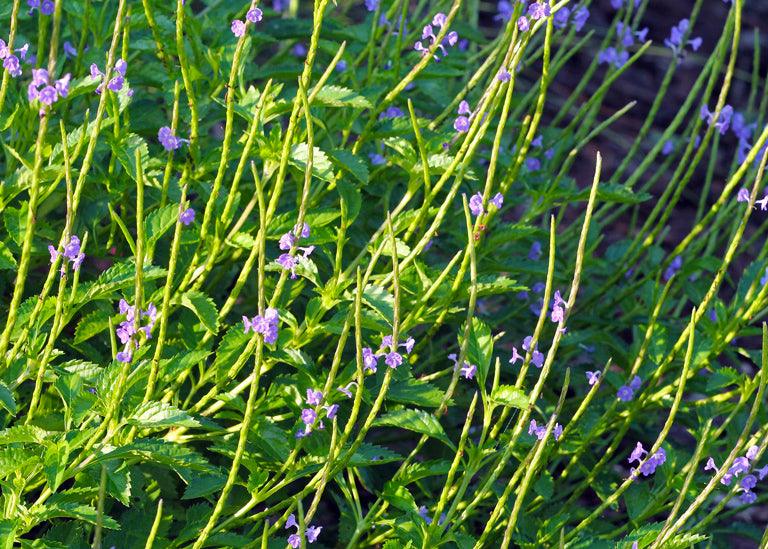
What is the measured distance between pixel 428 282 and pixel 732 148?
4.16 metres

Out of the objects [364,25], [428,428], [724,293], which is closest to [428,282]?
[428,428]

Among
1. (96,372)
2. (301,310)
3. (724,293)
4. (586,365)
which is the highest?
(96,372)

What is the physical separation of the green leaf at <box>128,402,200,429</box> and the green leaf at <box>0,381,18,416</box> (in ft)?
0.57

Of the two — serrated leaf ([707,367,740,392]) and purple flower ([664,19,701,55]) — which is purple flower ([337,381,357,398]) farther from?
purple flower ([664,19,701,55])

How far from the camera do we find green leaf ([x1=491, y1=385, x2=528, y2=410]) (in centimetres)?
165

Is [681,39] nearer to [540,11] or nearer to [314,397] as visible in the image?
[540,11]

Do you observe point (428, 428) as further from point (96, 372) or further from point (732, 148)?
point (732, 148)

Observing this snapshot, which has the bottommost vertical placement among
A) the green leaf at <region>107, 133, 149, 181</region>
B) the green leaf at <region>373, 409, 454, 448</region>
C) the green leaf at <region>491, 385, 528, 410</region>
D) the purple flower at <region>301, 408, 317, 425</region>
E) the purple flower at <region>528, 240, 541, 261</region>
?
the purple flower at <region>528, 240, 541, 261</region>

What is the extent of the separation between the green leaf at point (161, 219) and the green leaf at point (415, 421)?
1.56 feet

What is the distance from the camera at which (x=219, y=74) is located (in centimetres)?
185

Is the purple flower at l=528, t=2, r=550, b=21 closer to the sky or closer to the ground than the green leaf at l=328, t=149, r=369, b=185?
closer to the sky

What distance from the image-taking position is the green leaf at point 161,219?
1699 mm

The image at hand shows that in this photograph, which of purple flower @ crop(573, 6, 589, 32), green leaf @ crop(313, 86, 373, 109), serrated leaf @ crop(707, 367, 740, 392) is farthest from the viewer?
Result: purple flower @ crop(573, 6, 589, 32)

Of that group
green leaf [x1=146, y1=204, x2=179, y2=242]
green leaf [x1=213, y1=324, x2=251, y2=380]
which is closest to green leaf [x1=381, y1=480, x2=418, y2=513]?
green leaf [x1=213, y1=324, x2=251, y2=380]
